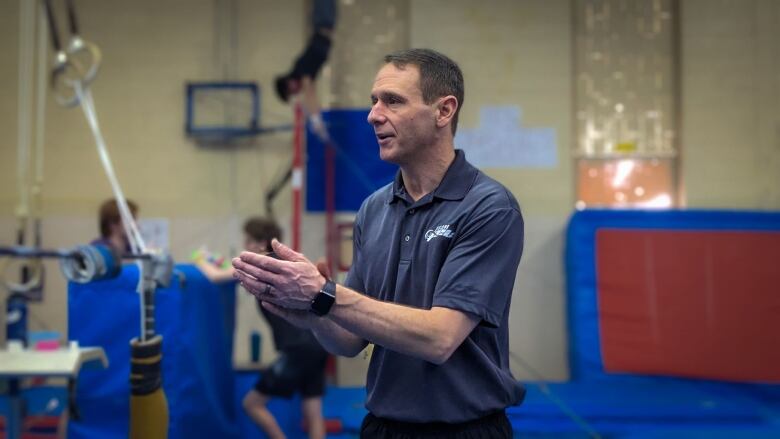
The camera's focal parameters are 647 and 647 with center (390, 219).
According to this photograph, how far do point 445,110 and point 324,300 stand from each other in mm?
508

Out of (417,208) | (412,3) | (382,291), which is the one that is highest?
(412,3)

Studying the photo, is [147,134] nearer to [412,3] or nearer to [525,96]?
[412,3]

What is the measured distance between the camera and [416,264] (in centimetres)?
131

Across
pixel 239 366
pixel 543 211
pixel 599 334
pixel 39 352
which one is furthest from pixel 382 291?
pixel 543 211

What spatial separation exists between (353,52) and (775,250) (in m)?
3.43

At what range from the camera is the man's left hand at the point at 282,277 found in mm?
1077

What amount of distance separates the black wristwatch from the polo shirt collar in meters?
0.36

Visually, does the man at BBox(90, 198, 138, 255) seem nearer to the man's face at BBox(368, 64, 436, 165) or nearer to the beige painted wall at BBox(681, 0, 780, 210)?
the man's face at BBox(368, 64, 436, 165)

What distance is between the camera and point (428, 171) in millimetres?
1389

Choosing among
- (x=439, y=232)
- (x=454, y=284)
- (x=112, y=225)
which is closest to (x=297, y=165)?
(x=112, y=225)

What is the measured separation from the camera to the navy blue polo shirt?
3.97 feet

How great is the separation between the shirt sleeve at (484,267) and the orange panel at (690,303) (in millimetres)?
3634

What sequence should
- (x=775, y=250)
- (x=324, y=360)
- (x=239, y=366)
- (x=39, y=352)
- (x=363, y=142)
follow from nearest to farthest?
(x=39, y=352), (x=324, y=360), (x=239, y=366), (x=775, y=250), (x=363, y=142)

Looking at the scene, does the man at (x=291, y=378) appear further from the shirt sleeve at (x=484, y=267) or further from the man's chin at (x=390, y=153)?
the shirt sleeve at (x=484, y=267)
